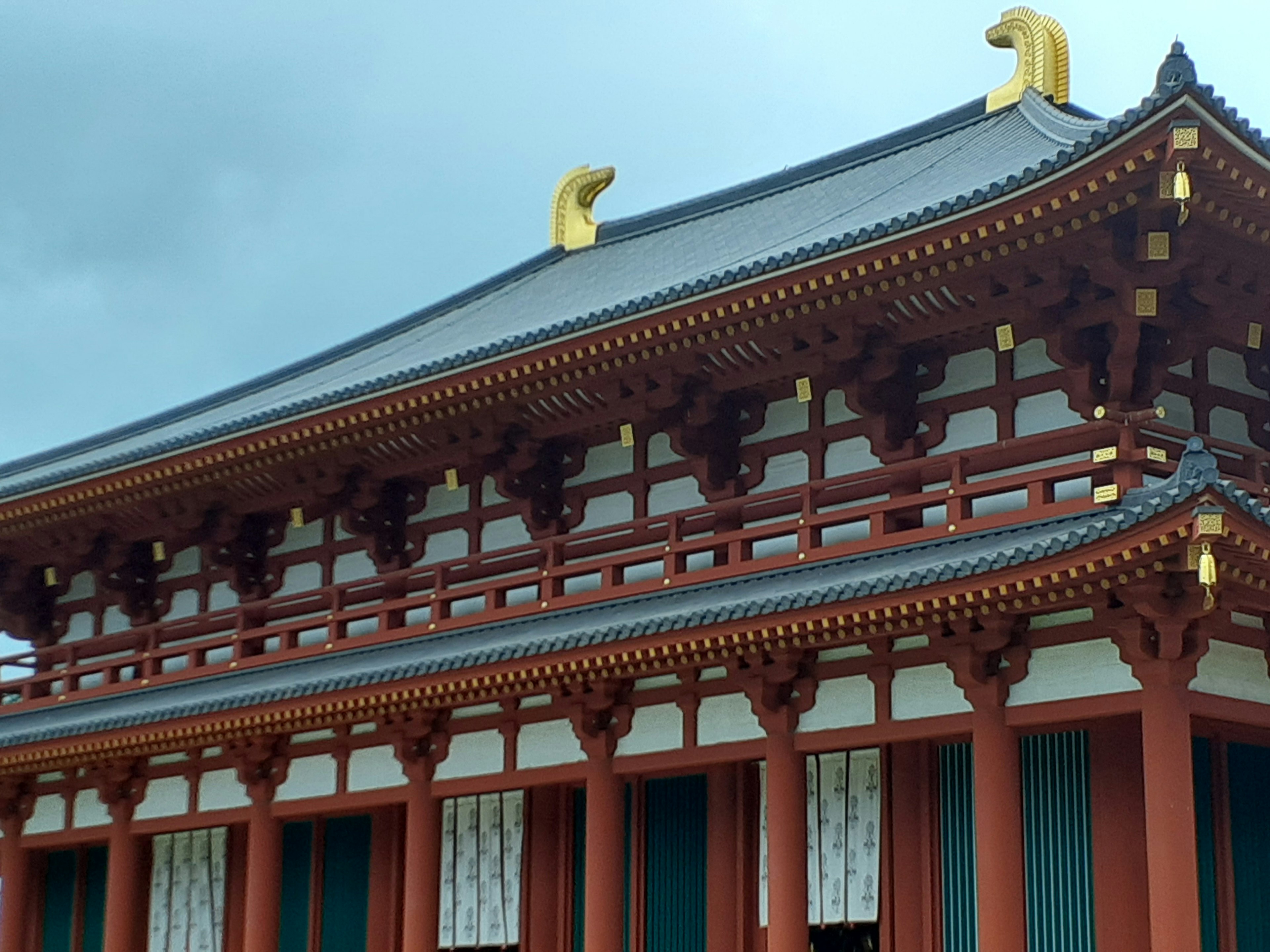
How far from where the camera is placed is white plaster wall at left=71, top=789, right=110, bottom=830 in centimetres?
2230

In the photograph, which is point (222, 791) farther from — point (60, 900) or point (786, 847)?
point (786, 847)

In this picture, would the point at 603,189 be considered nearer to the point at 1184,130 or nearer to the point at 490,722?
the point at 490,722

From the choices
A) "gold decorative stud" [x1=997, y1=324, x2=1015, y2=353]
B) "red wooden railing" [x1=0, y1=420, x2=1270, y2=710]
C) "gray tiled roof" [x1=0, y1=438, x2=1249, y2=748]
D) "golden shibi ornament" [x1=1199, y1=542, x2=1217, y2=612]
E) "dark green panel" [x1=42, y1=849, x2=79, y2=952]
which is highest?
"gold decorative stud" [x1=997, y1=324, x2=1015, y2=353]

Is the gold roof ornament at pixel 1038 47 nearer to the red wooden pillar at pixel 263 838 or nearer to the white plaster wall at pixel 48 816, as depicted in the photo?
the red wooden pillar at pixel 263 838

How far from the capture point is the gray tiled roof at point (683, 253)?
51.5 ft

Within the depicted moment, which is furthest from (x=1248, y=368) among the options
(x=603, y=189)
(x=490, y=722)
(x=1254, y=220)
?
(x=603, y=189)

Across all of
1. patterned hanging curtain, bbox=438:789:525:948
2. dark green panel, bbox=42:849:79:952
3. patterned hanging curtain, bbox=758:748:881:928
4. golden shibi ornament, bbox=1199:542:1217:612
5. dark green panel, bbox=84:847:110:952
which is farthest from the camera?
dark green panel, bbox=42:849:79:952

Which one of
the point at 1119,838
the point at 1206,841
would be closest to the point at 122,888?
the point at 1119,838

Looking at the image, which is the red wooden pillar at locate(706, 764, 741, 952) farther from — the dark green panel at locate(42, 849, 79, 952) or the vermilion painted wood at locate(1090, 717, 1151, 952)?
the dark green panel at locate(42, 849, 79, 952)

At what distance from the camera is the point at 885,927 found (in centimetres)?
1612

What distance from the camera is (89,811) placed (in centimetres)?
2252

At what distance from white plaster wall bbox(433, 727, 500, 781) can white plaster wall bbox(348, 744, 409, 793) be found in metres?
0.58

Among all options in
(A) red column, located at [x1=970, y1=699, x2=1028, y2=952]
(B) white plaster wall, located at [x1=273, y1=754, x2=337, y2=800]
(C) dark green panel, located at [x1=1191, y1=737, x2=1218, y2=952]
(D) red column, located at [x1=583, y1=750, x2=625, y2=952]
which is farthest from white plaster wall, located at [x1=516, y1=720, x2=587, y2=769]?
(C) dark green panel, located at [x1=1191, y1=737, x2=1218, y2=952]

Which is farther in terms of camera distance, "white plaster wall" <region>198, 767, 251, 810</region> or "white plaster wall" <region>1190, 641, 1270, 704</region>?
"white plaster wall" <region>198, 767, 251, 810</region>
